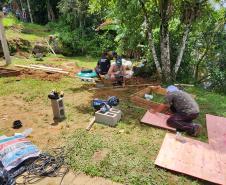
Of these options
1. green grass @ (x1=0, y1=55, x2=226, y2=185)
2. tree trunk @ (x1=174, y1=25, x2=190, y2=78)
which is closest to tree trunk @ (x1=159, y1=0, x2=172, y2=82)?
tree trunk @ (x1=174, y1=25, x2=190, y2=78)

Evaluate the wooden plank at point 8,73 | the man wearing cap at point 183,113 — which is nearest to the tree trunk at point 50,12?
the wooden plank at point 8,73

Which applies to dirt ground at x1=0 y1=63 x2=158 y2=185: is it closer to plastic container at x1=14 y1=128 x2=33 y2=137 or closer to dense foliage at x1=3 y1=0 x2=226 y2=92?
plastic container at x1=14 y1=128 x2=33 y2=137

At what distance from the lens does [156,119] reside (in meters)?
7.20

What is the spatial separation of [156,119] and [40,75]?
617 cm

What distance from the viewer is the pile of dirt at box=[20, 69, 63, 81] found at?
11.0 m

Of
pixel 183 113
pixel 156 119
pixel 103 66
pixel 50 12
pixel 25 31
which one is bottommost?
pixel 156 119

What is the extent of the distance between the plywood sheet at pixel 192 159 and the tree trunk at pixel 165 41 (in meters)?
4.89

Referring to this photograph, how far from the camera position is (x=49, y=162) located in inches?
207

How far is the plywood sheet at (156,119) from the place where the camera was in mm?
6855

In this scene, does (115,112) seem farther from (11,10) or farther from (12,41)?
(11,10)

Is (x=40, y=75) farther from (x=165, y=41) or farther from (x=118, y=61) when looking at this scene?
(x=165, y=41)

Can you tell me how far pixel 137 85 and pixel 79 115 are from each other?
11.3 feet

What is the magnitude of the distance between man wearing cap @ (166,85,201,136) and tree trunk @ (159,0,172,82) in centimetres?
387

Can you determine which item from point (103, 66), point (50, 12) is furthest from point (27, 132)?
point (50, 12)
